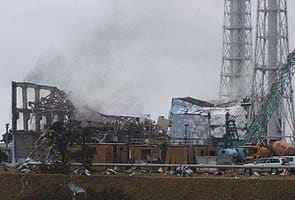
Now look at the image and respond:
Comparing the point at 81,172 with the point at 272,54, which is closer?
the point at 81,172

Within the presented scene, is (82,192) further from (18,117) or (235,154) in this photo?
(18,117)

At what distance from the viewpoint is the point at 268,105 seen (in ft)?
320

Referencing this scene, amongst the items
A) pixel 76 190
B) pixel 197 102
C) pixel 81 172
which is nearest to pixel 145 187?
pixel 76 190

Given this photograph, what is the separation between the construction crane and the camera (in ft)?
315

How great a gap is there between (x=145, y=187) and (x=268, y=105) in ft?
186

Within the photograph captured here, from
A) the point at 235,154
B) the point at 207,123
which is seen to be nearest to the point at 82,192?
the point at 235,154

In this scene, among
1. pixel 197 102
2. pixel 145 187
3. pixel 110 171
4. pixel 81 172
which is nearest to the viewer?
pixel 145 187

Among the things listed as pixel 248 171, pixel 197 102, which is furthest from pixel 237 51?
pixel 248 171

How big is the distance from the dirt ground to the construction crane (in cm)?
5089

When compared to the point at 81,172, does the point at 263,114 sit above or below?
above

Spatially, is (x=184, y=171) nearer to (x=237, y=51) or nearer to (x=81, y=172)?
(x=81, y=172)

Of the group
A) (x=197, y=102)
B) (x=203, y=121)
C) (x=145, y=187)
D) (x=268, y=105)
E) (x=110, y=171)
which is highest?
(x=197, y=102)

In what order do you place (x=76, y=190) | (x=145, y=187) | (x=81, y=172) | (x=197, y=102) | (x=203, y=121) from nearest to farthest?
1. (x=145, y=187)
2. (x=76, y=190)
3. (x=81, y=172)
4. (x=203, y=121)
5. (x=197, y=102)

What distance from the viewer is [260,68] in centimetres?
10388
